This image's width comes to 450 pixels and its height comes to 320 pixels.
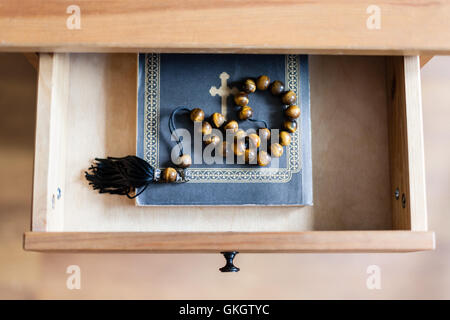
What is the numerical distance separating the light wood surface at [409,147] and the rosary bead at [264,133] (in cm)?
16

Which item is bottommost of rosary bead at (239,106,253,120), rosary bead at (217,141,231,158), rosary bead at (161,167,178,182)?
rosary bead at (161,167,178,182)

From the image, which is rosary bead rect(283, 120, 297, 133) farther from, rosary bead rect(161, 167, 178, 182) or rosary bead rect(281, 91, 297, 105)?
rosary bead rect(161, 167, 178, 182)

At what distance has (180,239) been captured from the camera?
0.54 m

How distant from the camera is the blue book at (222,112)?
0.63m

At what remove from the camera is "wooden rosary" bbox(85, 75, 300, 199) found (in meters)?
0.62

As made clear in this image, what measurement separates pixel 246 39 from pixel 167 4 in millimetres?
92

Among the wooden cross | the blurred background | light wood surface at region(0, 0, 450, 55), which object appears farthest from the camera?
the blurred background

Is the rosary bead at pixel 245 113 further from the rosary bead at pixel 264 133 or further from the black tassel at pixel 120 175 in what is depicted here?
the black tassel at pixel 120 175

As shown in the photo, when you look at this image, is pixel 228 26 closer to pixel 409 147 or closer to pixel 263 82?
pixel 263 82

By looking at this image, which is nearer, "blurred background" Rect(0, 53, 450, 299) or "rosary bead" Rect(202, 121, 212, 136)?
"rosary bead" Rect(202, 121, 212, 136)

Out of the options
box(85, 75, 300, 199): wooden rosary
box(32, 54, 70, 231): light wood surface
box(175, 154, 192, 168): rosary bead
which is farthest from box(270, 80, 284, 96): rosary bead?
box(32, 54, 70, 231): light wood surface

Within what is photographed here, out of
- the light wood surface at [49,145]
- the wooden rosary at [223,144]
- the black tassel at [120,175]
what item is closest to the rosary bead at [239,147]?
the wooden rosary at [223,144]
